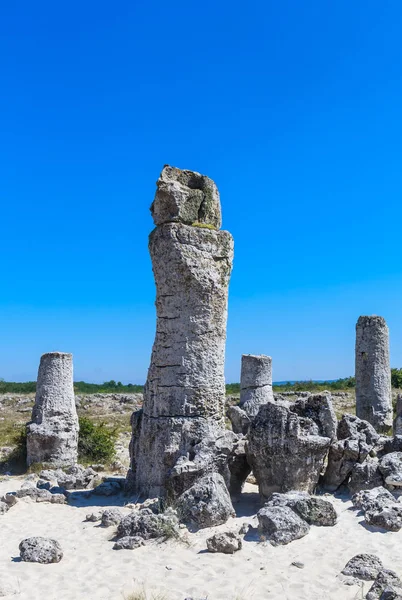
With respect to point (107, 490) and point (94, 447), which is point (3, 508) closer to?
point (107, 490)

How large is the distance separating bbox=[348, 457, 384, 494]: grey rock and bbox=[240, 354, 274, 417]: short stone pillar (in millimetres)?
7156

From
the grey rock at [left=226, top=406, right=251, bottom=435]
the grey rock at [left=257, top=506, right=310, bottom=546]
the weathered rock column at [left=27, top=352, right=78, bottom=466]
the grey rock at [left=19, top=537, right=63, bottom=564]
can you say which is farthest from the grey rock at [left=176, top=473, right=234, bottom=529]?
the weathered rock column at [left=27, top=352, right=78, bottom=466]

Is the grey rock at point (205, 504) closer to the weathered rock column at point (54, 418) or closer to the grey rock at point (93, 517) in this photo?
the grey rock at point (93, 517)

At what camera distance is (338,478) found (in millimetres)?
9055

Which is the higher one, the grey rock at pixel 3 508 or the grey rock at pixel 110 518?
the grey rock at pixel 110 518

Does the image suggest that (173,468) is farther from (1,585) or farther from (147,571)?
(1,585)

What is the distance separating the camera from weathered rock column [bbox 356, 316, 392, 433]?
16.6m

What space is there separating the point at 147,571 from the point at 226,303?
4761 mm

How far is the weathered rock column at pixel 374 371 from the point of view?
16.6 m

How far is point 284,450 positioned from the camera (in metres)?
8.36

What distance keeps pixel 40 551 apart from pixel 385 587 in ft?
12.1

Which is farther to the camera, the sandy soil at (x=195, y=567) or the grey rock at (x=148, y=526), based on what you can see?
the grey rock at (x=148, y=526)

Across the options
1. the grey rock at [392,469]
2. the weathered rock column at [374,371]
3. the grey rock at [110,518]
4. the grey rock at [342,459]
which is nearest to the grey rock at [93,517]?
the grey rock at [110,518]

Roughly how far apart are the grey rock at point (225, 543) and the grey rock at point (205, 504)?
72 centimetres
